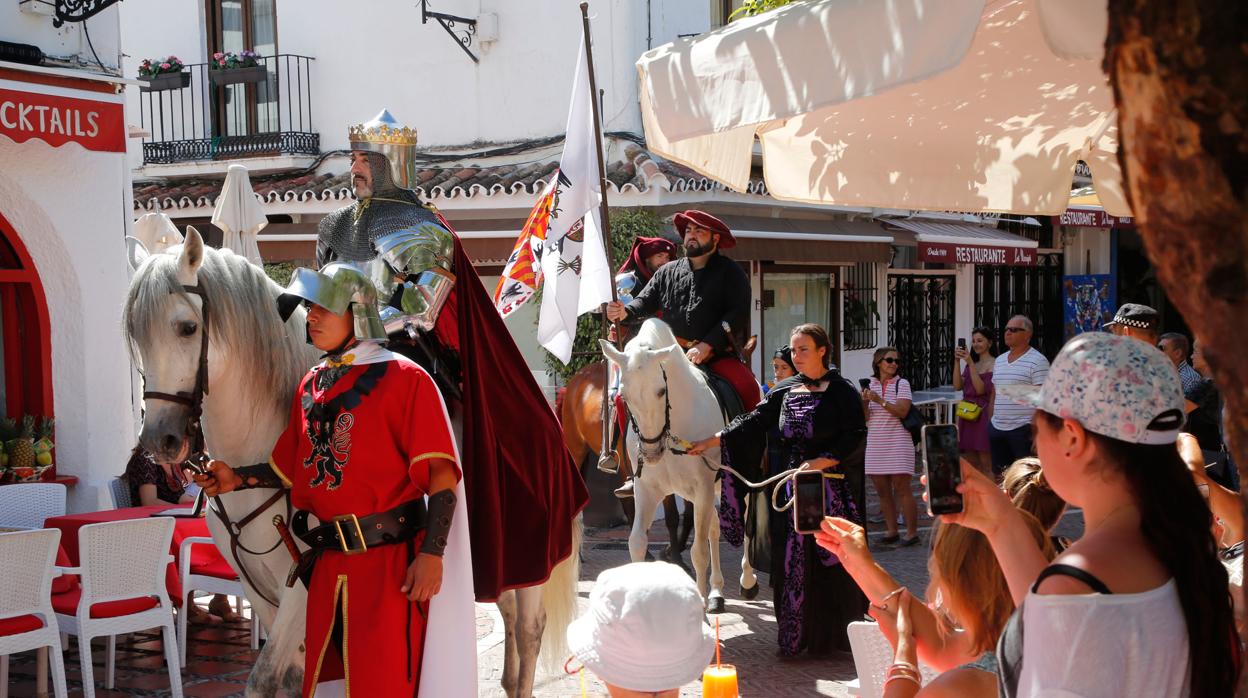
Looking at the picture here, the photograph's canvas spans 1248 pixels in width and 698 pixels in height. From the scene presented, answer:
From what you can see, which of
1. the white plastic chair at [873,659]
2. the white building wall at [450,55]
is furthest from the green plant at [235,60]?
the white plastic chair at [873,659]

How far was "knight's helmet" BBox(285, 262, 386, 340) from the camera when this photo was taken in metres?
3.92

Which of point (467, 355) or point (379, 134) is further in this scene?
point (379, 134)

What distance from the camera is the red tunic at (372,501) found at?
3.88m

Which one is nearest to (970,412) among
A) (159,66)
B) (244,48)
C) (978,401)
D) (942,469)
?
(978,401)

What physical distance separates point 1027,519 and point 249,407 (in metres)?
2.92

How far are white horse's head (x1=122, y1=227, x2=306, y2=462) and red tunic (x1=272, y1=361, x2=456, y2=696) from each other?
597mm

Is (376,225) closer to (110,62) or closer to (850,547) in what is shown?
(850,547)

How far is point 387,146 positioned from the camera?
5.00m

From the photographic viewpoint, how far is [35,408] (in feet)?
28.2

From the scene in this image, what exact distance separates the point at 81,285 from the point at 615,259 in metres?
5.83

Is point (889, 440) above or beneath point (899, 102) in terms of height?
beneath

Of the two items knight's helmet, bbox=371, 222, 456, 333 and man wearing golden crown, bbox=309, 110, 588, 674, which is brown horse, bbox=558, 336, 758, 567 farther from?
knight's helmet, bbox=371, 222, 456, 333

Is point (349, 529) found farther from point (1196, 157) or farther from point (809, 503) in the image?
point (1196, 157)

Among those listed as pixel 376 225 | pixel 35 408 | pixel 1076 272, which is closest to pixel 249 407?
pixel 376 225
